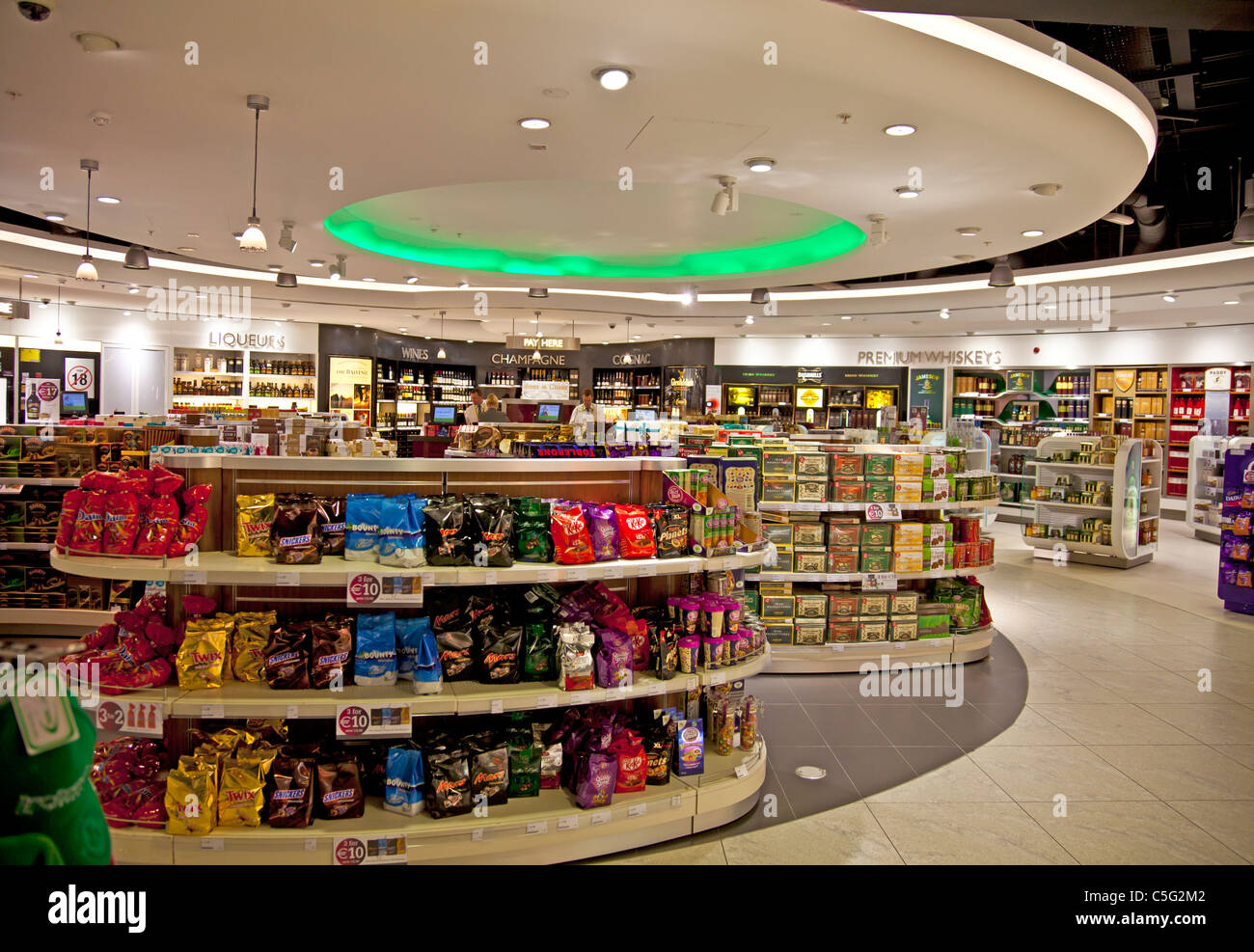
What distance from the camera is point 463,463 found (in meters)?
3.41

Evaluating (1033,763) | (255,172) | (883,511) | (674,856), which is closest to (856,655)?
(883,511)

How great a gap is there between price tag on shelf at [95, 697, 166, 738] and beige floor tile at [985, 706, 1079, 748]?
4.31 meters

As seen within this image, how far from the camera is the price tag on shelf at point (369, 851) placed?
283 centimetres

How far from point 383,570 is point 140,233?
691 centimetres

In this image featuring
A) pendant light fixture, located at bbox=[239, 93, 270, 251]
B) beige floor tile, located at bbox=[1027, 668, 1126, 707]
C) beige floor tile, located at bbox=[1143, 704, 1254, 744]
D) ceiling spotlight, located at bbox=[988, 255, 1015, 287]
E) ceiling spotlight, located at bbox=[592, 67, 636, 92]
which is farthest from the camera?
ceiling spotlight, located at bbox=[988, 255, 1015, 287]

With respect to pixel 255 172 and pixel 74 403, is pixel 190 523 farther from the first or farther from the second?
pixel 74 403

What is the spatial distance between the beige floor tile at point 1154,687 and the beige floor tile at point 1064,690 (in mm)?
90

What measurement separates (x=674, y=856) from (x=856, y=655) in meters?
3.08

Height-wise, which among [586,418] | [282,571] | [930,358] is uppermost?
[930,358]

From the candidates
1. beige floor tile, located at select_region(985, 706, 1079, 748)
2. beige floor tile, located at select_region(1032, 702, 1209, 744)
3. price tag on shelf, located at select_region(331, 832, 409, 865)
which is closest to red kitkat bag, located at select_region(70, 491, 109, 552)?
price tag on shelf, located at select_region(331, 832, 409, 865)

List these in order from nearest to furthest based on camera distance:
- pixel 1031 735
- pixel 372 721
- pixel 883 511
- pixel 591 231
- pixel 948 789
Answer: pixel 372 721 → pixel 948 789 → pixel 1031 735 → pixel 883 511 → pixel 591 231

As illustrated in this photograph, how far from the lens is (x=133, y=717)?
289 cm

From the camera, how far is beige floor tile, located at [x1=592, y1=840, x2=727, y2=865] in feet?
10.4

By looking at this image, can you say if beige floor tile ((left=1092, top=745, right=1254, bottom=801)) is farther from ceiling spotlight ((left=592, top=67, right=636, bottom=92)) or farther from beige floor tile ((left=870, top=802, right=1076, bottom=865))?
ceiling spotlight ((left=592, top=67, right=636, bottom=92))
